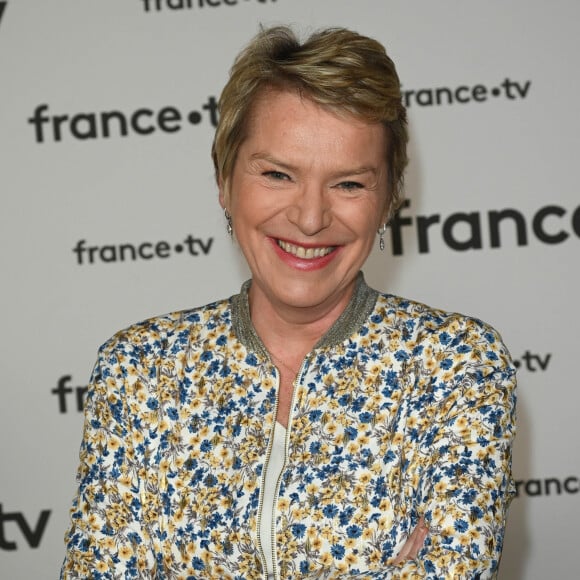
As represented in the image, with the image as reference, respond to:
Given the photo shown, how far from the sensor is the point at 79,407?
3812 millimetres

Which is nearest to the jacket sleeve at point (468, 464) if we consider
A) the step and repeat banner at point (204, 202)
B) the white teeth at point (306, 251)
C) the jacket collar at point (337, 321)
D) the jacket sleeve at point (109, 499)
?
the jacket collar at point (337, 321)

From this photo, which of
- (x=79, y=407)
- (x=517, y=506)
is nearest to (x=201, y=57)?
(x=79, y=407)

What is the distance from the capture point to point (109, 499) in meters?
2.26

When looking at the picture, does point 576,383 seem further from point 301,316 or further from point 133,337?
point 133,337

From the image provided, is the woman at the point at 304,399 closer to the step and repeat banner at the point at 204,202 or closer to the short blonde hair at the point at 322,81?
the short blonde hair at the point at 322,81

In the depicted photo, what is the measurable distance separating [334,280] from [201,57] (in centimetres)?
175

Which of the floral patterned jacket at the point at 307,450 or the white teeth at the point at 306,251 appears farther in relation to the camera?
the white teeth at the point at 306,251

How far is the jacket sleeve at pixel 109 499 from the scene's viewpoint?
222 centimetres

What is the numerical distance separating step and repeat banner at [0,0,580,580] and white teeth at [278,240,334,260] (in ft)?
4.92

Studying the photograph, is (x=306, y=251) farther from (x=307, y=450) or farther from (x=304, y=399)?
(x=307, y=450)

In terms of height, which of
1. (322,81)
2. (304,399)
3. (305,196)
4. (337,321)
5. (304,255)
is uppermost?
(322,81)

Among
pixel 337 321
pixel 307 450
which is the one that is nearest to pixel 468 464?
pixel 307 450

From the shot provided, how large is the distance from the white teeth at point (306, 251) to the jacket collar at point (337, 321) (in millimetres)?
209

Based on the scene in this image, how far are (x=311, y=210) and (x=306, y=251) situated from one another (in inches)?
4.9
